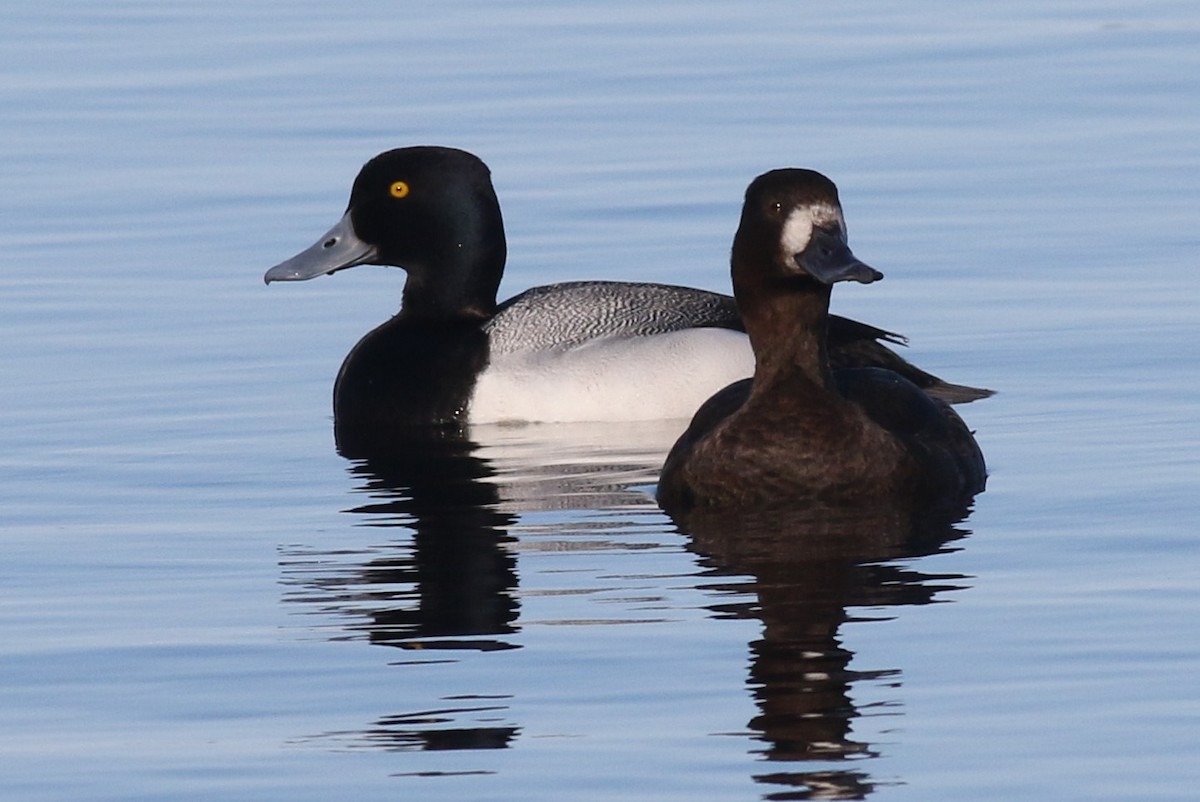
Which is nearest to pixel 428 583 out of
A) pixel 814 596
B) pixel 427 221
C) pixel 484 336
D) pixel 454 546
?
pixel 454 546

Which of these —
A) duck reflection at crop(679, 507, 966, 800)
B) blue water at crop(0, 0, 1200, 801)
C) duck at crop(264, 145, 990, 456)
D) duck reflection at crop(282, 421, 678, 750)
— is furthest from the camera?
duck at crop(264, 145, 990, 456)

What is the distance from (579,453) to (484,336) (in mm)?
1214

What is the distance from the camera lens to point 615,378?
35.8 feet

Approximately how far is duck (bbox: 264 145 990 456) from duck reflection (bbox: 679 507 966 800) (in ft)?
7.84

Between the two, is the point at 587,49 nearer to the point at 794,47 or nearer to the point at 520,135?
the point at 794,47

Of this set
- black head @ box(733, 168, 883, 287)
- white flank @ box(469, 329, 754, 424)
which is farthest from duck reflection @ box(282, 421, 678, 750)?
black head @ box(733, 168, 883, 287)

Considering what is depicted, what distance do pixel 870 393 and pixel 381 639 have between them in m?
2.49

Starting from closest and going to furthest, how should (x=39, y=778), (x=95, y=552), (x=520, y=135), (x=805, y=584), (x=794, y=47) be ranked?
(x=39, y=778), (x=805, y=584), (x=95, y=552), (x=520, y=135), (x=794, y=47)

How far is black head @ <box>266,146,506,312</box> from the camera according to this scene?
457 inches

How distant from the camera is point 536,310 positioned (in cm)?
1118

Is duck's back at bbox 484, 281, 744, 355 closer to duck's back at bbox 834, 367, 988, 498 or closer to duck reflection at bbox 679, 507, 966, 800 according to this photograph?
duck's back at bbox 834, 367, 988, 498

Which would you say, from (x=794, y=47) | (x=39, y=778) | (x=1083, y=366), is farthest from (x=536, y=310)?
(x=794, y=47)

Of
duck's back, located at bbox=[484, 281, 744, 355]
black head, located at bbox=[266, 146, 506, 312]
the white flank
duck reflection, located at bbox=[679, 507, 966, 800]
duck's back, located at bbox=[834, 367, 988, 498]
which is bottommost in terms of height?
duck reflection, located at bbox=[679, 507, 966, 800]

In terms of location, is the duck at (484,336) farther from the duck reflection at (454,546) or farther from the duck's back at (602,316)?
the duck reflection at (454,546)
